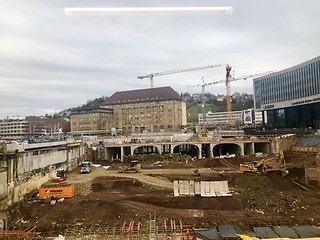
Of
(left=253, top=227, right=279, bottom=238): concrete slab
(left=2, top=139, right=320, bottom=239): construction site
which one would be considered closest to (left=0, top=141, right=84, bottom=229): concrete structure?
(left=2, top=139, right=320, bottom=239): construction site

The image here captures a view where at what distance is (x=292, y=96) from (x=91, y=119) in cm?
7346

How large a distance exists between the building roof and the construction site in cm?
8351

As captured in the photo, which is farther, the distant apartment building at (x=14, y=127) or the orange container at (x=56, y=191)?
the distant apartment building at (x=14, y=127)

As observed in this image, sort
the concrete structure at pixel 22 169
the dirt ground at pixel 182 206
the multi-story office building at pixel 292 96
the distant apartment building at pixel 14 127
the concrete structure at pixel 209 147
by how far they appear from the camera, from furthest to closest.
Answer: the distant apartment building at pixel 14 127 < the multi-story office building at pixel 292 96 < the concrete structure at pixel 209 147 < the concrete structure at pixel 22 169 < the dirt ground at pixel 182 206

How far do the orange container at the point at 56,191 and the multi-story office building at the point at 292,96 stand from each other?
57.4m

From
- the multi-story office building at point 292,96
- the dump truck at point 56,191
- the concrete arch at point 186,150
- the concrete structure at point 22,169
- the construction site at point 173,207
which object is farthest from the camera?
the concrete arch at point 186,150

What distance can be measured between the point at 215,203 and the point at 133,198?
23.0 ft

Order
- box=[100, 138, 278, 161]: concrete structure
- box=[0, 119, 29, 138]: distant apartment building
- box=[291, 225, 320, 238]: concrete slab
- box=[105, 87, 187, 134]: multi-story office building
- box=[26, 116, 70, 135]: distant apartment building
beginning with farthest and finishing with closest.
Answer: box=[26, 116, 70, 135]: distant apartment building
box=[0, 119, 29, 138]: distant apartment building
box=[105, 87, 187, 134]: multi-story office building
box=[100, 138, 278, 161]: concrete structure
box=[291, 225, 320, 238]: concrete slab

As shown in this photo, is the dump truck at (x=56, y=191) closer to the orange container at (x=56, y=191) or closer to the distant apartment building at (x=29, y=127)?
the orange container at (x=56, y=191)

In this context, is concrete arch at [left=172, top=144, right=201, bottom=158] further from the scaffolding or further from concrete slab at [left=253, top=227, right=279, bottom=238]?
concrete slab at [left=253, top=227, right=279, bottom=238]

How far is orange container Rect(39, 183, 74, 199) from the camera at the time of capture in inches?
1048

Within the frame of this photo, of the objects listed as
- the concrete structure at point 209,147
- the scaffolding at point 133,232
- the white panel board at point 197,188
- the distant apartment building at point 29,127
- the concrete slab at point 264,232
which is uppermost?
the distant apartment building at point 29,127

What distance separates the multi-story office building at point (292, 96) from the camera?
6725cm

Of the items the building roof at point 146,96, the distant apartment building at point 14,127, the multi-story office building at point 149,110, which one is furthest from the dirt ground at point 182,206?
the distant apartment building at point 14,127
